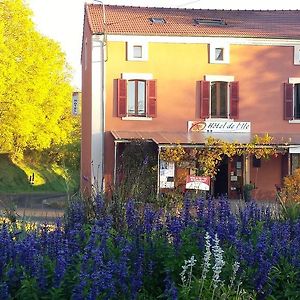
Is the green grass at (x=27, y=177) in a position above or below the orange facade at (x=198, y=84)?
below

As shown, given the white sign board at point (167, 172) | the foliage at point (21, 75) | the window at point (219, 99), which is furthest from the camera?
the foliage at point (21, 75)

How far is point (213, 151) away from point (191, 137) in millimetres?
1476

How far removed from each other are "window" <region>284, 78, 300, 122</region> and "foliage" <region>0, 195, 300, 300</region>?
59.9 feet

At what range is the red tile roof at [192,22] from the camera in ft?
78.7

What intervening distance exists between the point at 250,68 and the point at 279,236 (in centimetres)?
1890

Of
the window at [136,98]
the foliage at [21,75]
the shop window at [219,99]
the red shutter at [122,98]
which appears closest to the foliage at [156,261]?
the red shutter at [122,98]

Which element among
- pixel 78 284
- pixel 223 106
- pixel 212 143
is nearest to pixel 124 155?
pixel 212 143

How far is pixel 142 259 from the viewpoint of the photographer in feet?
17.4

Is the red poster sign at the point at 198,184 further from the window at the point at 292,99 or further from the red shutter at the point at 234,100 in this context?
the window at the point at 292,99

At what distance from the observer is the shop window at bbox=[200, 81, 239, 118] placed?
78.9ft

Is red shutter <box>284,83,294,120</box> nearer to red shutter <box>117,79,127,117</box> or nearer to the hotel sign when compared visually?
the hotel sign

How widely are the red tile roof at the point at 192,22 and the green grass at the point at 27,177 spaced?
1387 centimetres

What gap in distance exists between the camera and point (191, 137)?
76.1 feet

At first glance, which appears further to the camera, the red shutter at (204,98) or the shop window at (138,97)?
the red shutter at (204,98)
